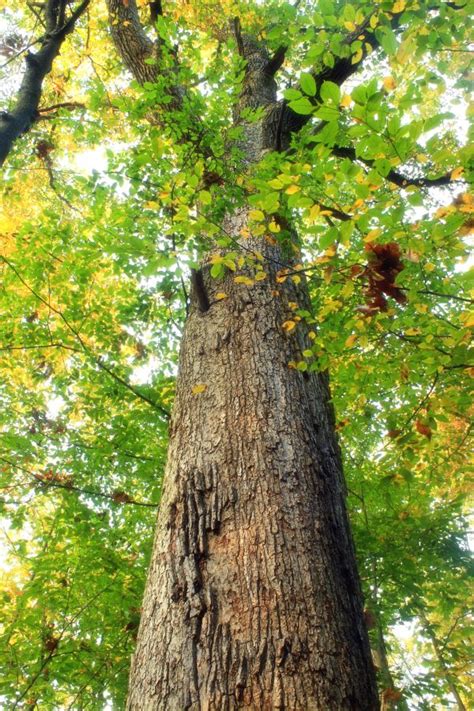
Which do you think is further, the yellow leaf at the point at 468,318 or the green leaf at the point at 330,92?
the yellow leaf at the point at 468,318

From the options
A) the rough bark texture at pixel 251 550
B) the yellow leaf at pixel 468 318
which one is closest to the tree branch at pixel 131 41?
the rough bark texture at pixel 251 550

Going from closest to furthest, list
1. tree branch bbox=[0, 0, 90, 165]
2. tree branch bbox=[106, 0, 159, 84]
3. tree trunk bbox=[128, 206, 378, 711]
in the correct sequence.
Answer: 1. tree trunk bbox=[128, 206, 378, 711]
2. tree branch bbox=[0, 0, 90, 165]
3. tree branch bbox=[106, 0, 159, 84]

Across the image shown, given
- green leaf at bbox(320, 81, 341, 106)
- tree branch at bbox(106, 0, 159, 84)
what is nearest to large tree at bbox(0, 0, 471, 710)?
green leaf at bbox(320, 81, 341, 106)

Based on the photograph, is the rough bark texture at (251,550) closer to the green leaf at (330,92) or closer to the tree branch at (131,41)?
the green leaf at (330,92)

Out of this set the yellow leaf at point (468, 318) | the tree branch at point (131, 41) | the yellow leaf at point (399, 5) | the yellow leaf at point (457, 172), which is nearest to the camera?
the yellow leaf at point (468, 318)

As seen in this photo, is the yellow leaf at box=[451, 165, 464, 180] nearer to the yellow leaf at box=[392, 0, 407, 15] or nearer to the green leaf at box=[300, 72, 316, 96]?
the green leaf at box=[300, 72, 316, 96]

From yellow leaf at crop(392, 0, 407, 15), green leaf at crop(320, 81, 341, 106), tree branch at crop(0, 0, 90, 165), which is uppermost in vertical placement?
tree branch at crop(0, 0, 90, 165)

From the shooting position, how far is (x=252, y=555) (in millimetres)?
1572

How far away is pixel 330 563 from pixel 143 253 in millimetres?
1417

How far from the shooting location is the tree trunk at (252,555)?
1.32 metres

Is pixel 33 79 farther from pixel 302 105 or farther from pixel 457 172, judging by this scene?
pixel 457 172

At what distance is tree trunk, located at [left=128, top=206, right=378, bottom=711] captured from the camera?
4.33ft

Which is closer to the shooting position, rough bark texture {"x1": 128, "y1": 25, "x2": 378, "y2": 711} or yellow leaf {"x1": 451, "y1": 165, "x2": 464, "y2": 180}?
rough bark texture {"x1": 128, "y1": 25, "x2": 378, "y2": 711}

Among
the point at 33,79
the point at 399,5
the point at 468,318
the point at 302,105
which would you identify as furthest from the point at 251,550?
the point at 33,79
